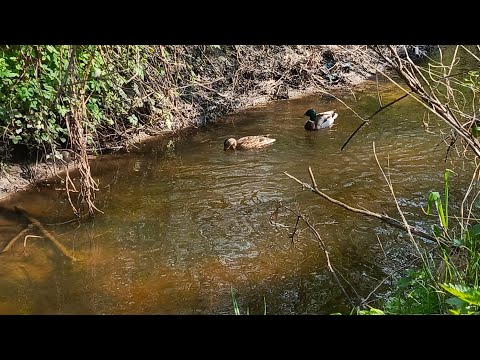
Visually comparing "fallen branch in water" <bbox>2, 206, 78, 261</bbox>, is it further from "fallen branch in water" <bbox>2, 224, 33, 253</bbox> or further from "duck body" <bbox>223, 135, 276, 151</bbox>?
"duck body" <bbox>223, 135, 276, 151</bbox>

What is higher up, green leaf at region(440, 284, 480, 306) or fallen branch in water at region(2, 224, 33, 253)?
green leaf at region(440, 284, 480, 306)

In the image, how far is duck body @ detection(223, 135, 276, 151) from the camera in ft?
30.5

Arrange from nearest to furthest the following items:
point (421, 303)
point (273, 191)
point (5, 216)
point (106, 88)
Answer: point (421, 303), point (5, 216), point (273, 191), point (106, 88)

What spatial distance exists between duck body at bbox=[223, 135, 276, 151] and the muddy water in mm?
129

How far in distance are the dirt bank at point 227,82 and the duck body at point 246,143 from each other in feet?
4.35

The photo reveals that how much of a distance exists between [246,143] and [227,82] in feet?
10.8

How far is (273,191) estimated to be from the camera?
24.8 ft

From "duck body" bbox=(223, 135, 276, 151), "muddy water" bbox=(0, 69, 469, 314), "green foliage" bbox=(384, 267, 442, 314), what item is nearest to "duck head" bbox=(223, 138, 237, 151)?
"duck body" bbox=(223, 135, 276, 151)

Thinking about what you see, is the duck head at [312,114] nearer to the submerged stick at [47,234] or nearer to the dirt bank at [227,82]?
the dirt bank at [227,82]

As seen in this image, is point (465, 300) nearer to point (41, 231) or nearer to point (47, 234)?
point (47, 234)

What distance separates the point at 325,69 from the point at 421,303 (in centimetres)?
1148
